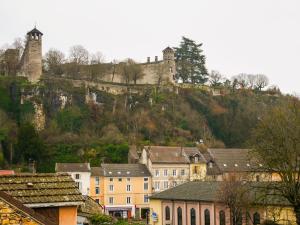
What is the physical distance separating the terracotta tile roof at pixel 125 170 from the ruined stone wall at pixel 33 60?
2410 cm

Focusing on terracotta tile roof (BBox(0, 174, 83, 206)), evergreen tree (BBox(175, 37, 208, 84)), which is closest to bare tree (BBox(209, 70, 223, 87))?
evergreen tree (BBox(175, 37, 208, 84))

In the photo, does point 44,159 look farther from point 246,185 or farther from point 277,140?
point 277,140

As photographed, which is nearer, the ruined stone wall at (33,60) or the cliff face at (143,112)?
the cliff face at (143,112)

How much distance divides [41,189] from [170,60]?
82.6 meters

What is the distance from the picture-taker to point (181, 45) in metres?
99.6

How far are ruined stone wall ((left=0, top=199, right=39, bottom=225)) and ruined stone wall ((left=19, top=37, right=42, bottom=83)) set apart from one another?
70.4 metres

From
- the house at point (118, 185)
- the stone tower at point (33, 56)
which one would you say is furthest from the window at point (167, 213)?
the stone tower at point (33, 56)

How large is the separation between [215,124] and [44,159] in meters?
35.7

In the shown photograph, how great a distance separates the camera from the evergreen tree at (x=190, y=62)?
321 ft

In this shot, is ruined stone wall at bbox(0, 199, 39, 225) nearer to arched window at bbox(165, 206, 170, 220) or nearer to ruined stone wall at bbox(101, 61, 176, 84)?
arched window at bbox(165, 206, 170, 220)

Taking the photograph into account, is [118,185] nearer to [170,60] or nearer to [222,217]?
[222,217]

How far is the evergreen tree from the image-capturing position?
9775cm

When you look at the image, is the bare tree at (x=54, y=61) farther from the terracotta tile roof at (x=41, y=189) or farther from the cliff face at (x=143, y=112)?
the terracotta tile roof at (x=41, y=189)

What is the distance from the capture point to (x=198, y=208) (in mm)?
41562
